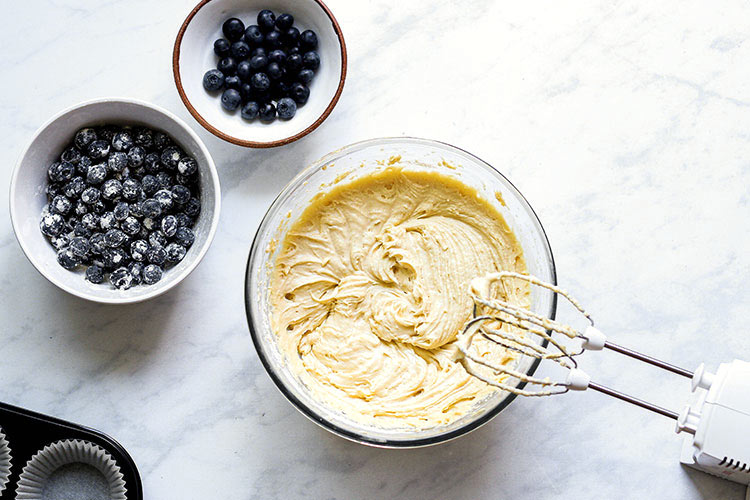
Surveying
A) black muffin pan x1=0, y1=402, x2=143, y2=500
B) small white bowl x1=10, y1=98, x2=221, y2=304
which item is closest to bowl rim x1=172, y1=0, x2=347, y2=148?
small white bowl x1=10, y1=98, x2=221, y2=304

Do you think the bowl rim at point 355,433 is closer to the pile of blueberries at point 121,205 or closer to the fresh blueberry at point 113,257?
the pile of blueberries at point 121,205

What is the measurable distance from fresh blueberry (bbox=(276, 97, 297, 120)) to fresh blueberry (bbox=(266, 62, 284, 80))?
60mm

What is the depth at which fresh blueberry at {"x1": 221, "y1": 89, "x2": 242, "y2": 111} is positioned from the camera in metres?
1.89

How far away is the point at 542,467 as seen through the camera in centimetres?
191

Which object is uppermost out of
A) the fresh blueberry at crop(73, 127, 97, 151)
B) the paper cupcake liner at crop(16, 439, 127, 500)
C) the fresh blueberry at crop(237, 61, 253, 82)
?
the fresh blueberry at crop(237, 61, 253, 82)

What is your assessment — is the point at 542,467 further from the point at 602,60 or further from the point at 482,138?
the point at 602,60

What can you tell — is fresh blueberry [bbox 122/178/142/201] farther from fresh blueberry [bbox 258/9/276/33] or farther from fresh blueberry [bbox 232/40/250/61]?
fresh blueberry [bbox 258/9/276/33]

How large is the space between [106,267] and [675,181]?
1527 millimetres

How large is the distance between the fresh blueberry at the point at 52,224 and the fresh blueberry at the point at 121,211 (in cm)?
15

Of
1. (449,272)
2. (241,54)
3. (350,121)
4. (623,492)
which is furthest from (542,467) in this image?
(241,54)

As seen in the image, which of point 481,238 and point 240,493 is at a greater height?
point 481,238

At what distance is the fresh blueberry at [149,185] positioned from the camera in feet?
6.00

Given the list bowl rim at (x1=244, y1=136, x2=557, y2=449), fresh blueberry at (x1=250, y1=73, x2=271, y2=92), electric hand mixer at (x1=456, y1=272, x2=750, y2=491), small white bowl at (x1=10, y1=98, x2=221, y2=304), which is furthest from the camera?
fresh blueberry at (x1=250, y1=73, x2=271, y2=92)

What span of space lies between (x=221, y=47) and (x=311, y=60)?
244 mm
